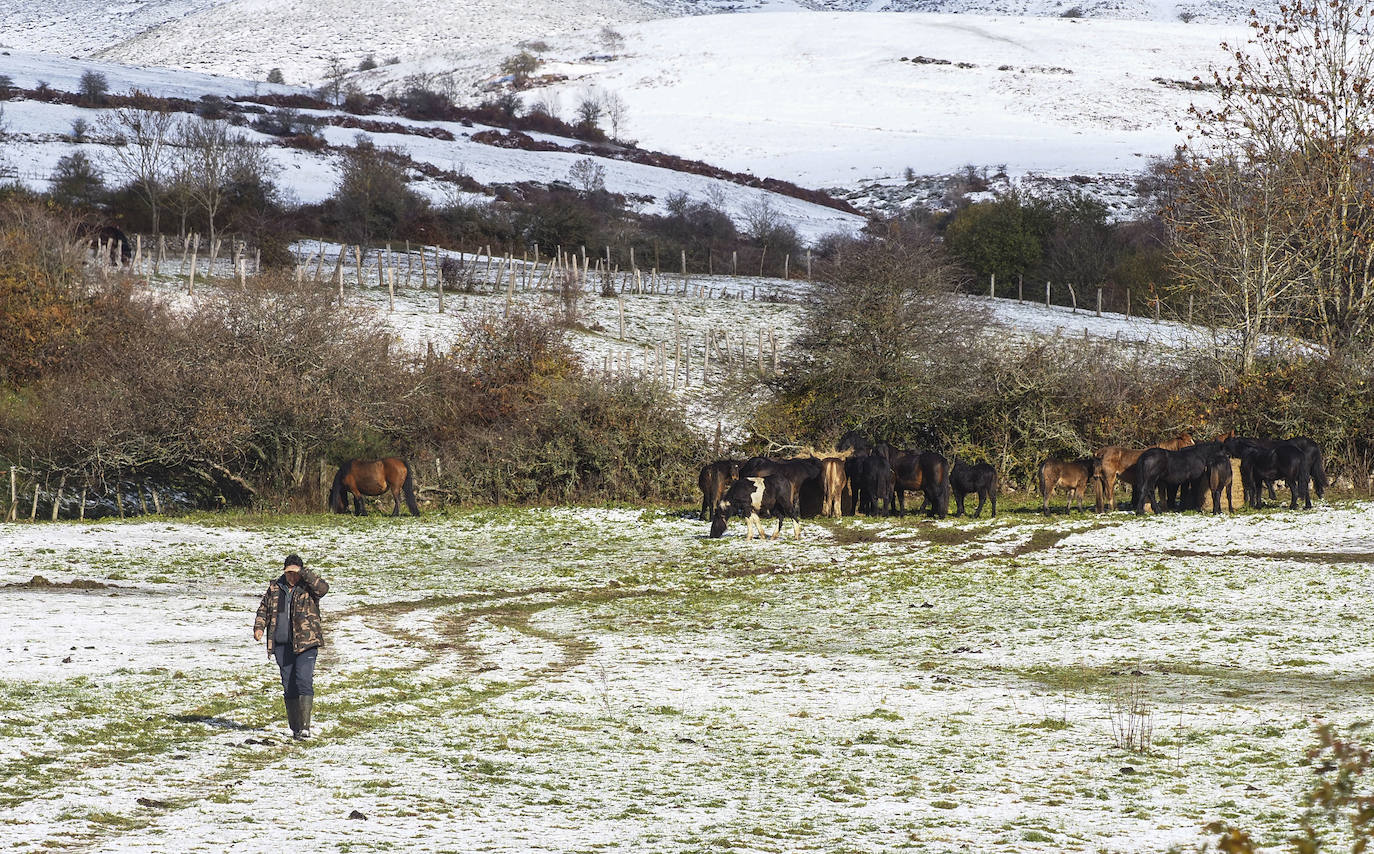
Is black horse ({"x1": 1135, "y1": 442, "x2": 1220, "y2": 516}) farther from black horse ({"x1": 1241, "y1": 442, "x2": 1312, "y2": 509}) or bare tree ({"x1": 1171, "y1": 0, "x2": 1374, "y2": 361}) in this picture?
bare tree ({"x1": 1171, "y1": 0, "x2": 1374, "y2": 361})

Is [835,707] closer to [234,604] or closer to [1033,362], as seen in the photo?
[234,604]

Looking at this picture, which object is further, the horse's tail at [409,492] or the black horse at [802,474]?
the horse's tail at [409,492]

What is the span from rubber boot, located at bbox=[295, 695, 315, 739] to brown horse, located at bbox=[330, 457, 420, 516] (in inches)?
809

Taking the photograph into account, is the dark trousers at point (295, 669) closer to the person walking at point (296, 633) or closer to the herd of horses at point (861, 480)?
the person walking at point (296, 633)

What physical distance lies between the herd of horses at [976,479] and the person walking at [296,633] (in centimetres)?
1584

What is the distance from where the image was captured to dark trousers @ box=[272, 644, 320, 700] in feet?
39.9

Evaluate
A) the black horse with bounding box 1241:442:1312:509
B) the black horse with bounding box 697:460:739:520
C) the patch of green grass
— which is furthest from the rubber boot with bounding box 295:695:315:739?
the black horse with bounding box 1241:442:1312:509

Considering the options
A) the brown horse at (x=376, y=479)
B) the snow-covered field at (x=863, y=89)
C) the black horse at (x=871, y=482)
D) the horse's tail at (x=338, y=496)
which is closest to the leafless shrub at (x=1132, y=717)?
the black horse at (x=871, y=482)

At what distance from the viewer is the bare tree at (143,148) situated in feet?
243

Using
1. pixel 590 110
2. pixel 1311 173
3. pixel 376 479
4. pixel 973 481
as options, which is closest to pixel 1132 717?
pixel 973 481

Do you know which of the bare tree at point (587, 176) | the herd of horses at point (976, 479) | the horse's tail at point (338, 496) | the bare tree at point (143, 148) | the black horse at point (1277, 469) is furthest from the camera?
the bare tree at point (587, 176)

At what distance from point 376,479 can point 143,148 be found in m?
51.5

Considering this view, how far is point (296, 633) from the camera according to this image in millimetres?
12180

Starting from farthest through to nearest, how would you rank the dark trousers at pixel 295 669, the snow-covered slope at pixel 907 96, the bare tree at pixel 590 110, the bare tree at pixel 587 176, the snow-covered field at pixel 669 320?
the bare tree at pixel 590 110 < the snow-covered slope at pixel 907 96 < the bare tree at pixel 587 176 < the snow-covered field at pixel 669 320 < the dark trousers at pixel 295 669
